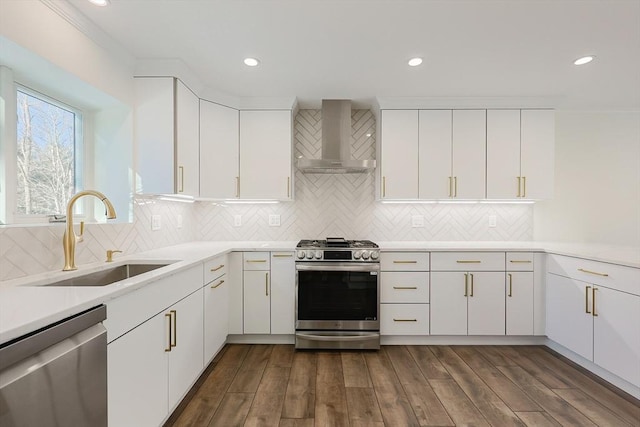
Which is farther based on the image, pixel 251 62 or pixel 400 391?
pixel 251 62

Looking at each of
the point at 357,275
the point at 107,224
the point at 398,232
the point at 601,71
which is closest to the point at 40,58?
the point at 107,224

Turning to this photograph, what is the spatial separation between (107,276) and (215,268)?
75cm

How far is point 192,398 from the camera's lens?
198cm

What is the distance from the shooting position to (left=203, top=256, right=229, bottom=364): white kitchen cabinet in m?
2.27

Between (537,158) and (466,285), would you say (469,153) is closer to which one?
(537,158)

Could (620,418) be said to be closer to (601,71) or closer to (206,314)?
(601,71)

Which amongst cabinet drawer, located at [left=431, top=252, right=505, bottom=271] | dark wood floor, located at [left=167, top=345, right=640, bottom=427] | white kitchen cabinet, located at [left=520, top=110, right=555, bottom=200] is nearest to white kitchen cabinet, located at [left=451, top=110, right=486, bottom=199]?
white kitchen cabinet, located at [left=520, top=110, right=555, bottom=200]

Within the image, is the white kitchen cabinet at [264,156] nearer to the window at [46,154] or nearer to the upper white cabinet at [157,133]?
the upper white cabinet at [157,133]

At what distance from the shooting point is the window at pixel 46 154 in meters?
1.72

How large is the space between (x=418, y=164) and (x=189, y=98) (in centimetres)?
224

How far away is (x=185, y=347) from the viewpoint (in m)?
1.90

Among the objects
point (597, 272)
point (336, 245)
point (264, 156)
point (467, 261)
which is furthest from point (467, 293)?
point (264, 156)

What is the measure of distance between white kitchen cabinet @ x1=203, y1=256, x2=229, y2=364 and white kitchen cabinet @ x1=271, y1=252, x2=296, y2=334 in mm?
425

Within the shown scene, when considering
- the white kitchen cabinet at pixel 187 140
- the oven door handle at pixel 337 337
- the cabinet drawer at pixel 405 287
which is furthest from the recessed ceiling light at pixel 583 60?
the white kitchen cabinet at pixel 187 140
